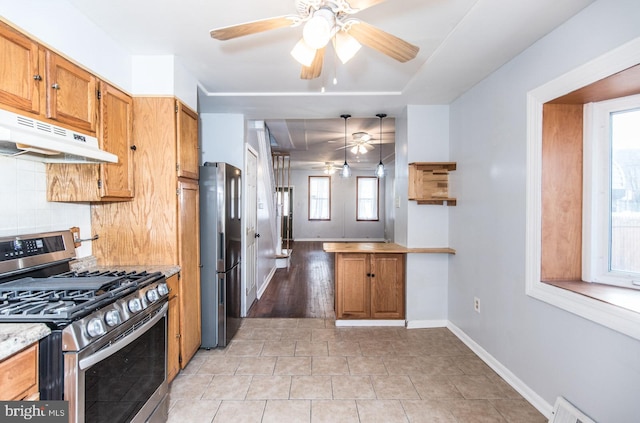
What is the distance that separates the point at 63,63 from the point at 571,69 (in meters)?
2.96

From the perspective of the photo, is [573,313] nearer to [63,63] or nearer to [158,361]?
[158,361]

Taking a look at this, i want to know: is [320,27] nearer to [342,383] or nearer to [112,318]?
[112,318]

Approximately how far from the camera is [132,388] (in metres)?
1.59

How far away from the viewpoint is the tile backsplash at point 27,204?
5.57 feet

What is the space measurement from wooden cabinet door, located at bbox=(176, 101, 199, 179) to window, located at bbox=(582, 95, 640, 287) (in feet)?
9.50

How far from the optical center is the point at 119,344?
1.44 meters

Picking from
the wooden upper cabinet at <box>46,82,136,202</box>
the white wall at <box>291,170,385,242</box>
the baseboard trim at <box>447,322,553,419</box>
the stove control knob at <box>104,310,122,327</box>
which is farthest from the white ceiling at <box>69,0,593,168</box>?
the white wall at <box>291,170,385,242</box>

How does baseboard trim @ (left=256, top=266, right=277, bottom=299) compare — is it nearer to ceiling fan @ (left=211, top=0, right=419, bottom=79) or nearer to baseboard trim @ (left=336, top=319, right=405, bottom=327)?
baseboard trim @ (left=336, top=319, right=405, bottom=327)

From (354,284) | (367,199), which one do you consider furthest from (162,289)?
(367,199)

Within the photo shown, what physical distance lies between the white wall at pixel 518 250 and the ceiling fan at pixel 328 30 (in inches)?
41.6

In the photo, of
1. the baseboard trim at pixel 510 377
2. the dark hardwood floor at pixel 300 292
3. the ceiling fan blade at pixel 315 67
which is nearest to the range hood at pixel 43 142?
the ceiling fan blade at pixel 315 67

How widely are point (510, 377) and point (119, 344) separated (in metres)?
2.66

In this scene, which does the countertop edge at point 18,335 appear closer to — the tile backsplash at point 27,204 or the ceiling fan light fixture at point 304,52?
the tile backsplash at point 27,204

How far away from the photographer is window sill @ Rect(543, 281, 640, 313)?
5.25ft
